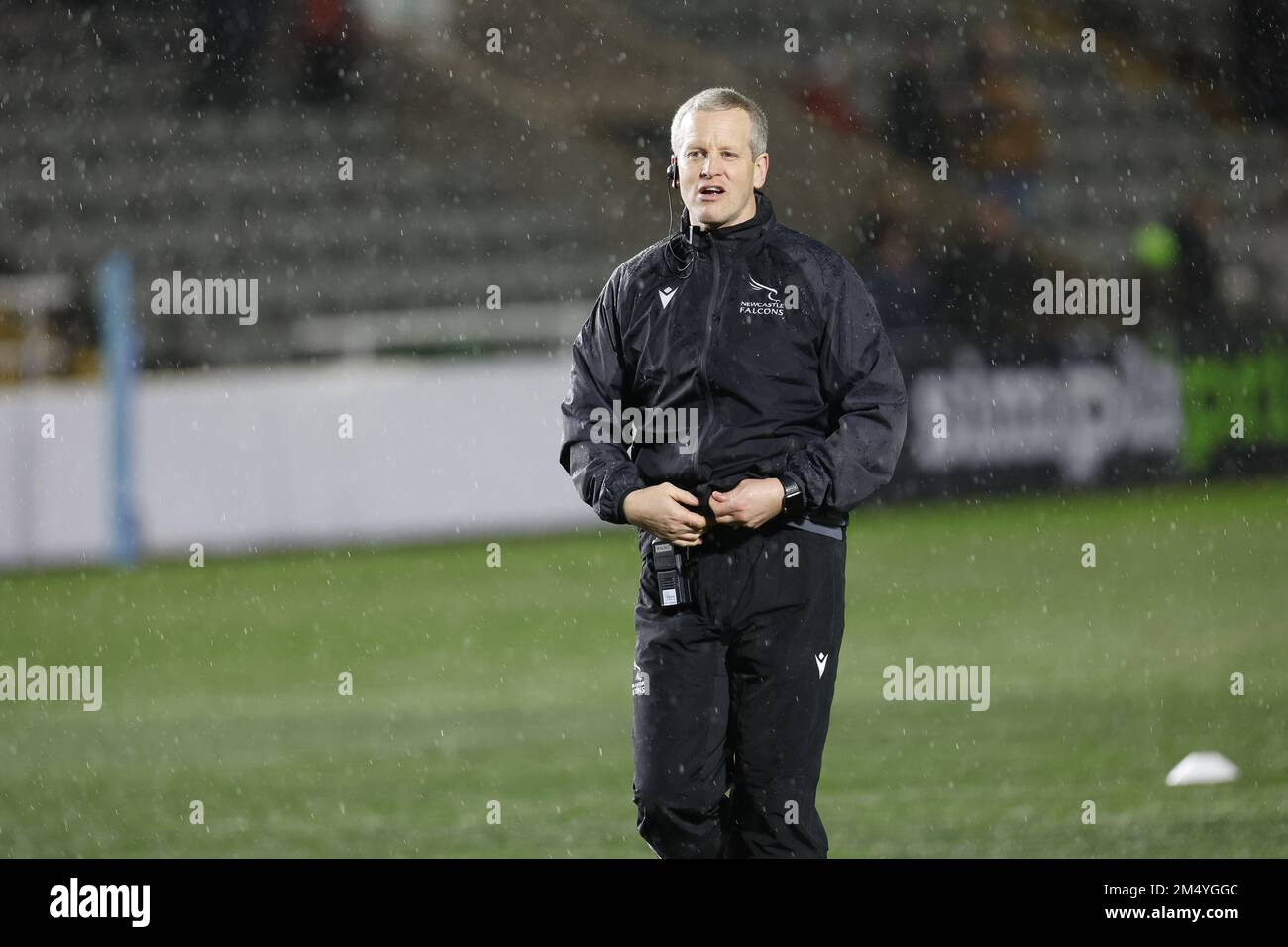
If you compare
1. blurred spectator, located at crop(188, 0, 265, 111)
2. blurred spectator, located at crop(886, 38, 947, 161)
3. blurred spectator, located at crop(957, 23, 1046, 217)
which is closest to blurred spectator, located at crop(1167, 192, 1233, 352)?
blurred spectator, located at crop(957, 23, 1046, 217)

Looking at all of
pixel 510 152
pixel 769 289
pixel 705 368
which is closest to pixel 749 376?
pixel 705 368

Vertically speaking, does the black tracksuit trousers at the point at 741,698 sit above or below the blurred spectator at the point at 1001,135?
below

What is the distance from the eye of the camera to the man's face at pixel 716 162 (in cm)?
414

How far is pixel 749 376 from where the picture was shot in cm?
418

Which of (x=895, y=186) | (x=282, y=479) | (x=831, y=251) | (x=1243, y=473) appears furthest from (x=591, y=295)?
(x=831, y=251)

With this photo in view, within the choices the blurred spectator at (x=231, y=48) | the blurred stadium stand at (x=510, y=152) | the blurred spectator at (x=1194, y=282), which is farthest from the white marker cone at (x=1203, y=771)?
the blurred spectator at (x=231, y=48)

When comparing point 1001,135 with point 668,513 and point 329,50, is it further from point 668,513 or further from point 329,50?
point 668,513

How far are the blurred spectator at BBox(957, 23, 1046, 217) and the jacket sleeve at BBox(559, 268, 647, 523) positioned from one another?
1509 cm

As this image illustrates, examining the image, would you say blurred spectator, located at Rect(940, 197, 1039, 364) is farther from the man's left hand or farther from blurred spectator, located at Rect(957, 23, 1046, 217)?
→ the man's left hand

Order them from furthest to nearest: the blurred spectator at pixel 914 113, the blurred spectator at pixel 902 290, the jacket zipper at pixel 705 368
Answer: the blurred spectator at pixel 914 113, the blurred spectator at pixel 902 290, the jacket zipper at pixel 705 368

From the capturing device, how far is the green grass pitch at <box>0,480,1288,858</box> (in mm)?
5977

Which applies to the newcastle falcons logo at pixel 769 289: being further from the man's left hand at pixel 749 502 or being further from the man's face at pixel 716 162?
the man's left hand at pixel 749 502
